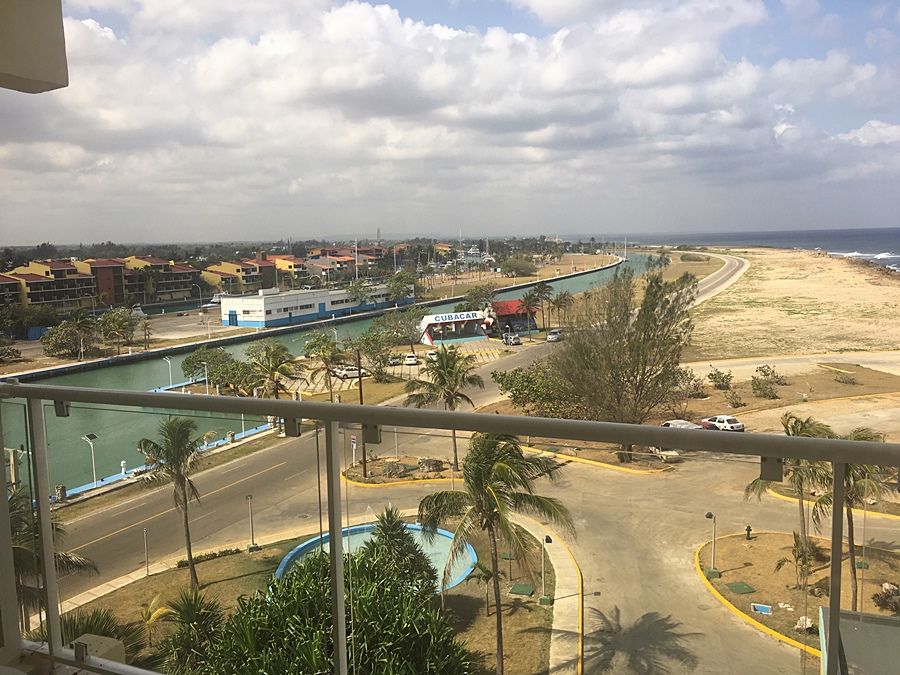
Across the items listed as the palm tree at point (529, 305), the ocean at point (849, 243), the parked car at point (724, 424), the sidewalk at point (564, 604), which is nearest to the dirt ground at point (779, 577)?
the sidewalk at point (564, 604)

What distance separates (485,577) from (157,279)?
128ft

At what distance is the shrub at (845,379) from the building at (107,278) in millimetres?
29014

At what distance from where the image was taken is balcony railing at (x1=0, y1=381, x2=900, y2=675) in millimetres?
741

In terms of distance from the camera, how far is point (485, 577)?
128 cm

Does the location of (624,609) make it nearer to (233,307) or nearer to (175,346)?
(175,346)

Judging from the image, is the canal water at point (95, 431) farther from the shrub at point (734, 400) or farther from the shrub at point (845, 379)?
the shrub at point (845, 379)

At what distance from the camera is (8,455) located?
51.9 inches

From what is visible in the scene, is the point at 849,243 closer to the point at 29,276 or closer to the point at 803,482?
the point at 29,276

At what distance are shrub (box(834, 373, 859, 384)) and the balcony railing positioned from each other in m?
18.6

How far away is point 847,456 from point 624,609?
40 centimetres

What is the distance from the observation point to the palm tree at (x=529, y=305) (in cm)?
2975

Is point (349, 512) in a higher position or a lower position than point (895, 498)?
lower

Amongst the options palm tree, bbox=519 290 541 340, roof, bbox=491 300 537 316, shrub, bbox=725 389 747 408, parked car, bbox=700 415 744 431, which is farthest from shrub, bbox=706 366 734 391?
roof, bbox=491 300 537 316

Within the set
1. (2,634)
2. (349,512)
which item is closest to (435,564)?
(349,512)
